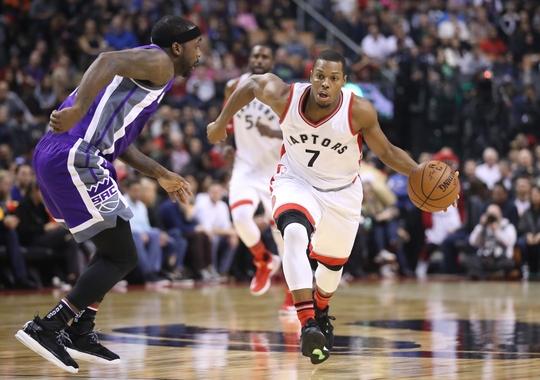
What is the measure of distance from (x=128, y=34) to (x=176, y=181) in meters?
10.9

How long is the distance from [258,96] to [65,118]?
62.2 inches

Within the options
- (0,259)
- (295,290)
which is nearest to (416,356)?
(295,290)

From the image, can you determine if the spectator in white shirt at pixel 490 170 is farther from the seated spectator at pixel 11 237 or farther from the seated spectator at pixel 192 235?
the seated spectator at pixel 11 237

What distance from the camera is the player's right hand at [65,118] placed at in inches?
173

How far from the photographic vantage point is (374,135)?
536cm

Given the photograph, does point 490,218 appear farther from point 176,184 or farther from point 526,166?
point 176,184

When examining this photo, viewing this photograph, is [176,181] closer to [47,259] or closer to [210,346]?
[210,346]

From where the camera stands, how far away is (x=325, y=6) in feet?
64.8

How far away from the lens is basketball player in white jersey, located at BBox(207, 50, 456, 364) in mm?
5277

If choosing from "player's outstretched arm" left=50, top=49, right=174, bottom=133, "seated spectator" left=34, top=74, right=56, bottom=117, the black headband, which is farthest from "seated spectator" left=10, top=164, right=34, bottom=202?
"player's outstretched arm" left=50, top=49, right=174, bottom=133

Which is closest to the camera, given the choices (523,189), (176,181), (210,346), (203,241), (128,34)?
(176,181)

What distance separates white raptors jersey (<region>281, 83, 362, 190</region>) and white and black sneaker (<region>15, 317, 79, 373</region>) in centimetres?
185

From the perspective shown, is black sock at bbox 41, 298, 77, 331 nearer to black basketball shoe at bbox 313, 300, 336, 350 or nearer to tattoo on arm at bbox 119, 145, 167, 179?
tattoo on arm at bbox 119, 145, 167, 179

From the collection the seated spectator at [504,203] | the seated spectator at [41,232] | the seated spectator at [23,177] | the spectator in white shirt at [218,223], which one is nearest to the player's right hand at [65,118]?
the seated spectator at [41,232]
